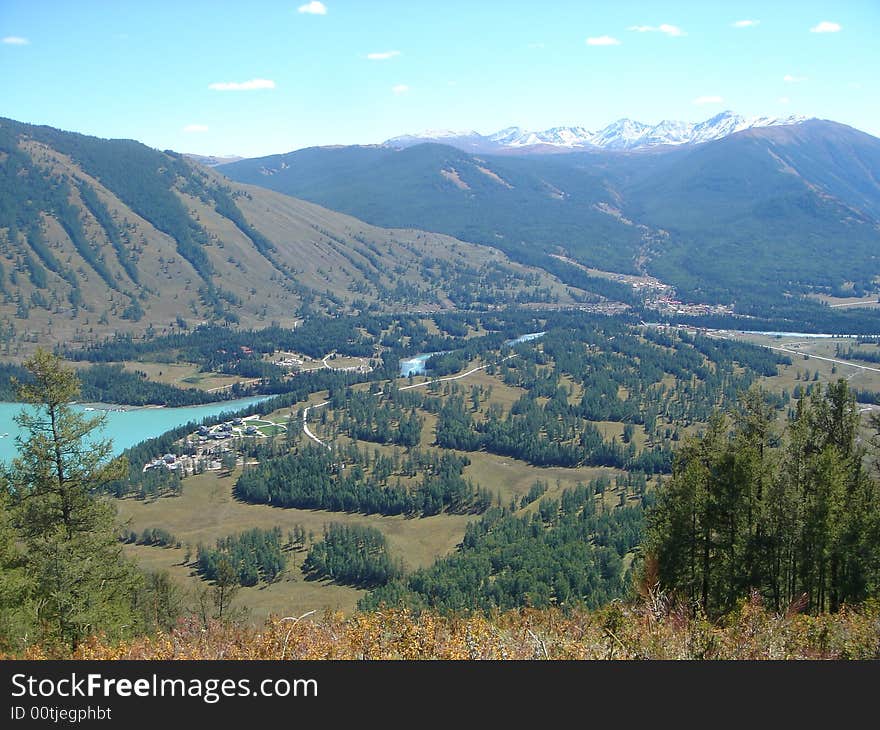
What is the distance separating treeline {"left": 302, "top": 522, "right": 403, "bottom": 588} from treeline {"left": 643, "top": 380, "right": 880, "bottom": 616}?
4316 cm

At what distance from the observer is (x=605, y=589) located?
5631 cm

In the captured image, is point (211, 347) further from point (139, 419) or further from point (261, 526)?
point (261, 526)

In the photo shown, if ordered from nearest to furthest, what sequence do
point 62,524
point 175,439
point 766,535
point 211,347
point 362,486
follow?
point 62,524
point 766,535
point 362,486
point 175,439
point 211,347

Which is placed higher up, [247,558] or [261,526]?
[247,558]

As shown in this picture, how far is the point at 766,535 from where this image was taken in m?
26.3

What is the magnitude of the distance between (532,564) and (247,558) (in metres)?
27.6

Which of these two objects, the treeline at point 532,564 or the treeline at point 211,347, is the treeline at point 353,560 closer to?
the treeline at point 532,564

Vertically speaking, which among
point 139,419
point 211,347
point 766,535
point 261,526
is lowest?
point 261,526

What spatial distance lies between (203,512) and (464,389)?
222 ft

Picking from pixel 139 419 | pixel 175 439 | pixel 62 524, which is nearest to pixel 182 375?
pixel 139 419

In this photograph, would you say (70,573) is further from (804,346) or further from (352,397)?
(804,346)

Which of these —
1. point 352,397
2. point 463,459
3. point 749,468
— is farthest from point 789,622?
point 352,397

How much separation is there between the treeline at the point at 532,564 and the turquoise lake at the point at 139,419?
65204 millimetres

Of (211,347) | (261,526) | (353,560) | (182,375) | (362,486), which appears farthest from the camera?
(211,347)
